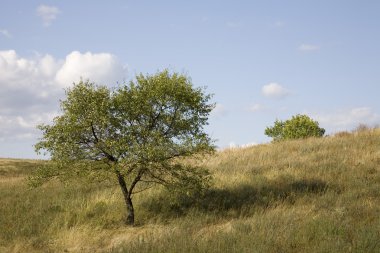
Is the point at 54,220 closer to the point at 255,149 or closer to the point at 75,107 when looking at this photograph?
the point at 75,107

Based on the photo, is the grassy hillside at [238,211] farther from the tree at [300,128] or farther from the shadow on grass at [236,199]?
the tree at [300,128]

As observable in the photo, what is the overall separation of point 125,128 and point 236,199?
592cm

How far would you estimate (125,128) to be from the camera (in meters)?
16.3

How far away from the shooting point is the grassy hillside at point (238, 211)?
10305 millimetres

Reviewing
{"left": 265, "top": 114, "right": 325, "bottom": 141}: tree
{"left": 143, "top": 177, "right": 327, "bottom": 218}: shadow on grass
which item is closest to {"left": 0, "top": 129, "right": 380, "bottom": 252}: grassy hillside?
{"left": 143, "top": 177, "right": 327, "bottom": 218}: shadow on grass

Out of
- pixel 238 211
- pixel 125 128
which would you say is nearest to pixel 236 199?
pixel 238 211

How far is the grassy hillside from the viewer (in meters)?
10.3

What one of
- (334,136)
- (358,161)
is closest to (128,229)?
(358,161)

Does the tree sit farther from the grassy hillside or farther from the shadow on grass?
the shadow on grass

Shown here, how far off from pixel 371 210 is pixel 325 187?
488 centimetres

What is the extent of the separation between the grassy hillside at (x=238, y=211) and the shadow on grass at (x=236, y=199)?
46 mm

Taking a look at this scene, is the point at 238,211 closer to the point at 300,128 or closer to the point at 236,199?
the point at 236,199

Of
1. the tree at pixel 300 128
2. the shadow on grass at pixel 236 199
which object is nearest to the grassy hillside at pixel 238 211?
the shadow on grass at pixel 236 199

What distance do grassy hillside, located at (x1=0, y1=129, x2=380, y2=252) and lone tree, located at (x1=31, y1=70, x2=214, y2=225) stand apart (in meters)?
1.82
